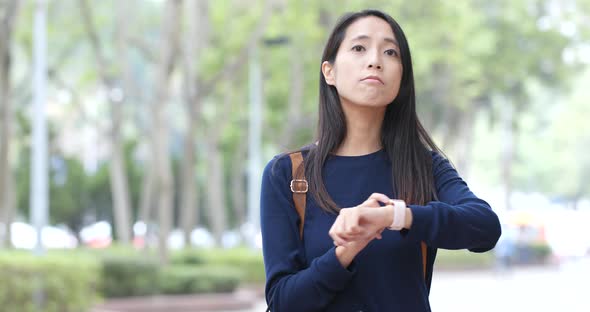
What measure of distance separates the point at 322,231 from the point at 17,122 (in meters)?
33.4

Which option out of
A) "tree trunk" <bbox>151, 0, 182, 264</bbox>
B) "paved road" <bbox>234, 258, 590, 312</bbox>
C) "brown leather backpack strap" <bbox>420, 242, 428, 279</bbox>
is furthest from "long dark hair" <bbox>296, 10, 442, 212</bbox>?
"tree trunk" <bbox>151, 0, 182, 264</bbox>

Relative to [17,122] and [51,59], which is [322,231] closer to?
[17,122]

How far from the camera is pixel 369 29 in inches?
118

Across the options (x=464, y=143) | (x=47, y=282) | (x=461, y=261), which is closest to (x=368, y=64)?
(x=47, y=282)

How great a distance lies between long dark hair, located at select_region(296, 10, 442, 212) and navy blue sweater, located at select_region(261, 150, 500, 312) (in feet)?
0.09

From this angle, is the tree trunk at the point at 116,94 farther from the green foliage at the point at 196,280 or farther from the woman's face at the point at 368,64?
the woman's face at the point at 368,64

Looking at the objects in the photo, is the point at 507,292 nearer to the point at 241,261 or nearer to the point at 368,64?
the point at 241,261

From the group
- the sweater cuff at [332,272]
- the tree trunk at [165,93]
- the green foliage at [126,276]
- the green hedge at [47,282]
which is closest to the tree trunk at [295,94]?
the tree trunk at [165,93]

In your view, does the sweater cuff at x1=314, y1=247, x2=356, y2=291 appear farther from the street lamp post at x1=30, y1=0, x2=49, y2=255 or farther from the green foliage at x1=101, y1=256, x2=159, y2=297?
the green foliage at x1=101, y1=256, x2=159, y2=297

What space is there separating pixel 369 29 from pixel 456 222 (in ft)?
1.80

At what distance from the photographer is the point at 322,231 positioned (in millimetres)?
2891

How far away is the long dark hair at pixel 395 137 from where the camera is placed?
293 cm

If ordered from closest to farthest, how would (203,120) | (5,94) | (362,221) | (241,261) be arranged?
1. (362,221)
2. (5,94)
3. (241,261)
4. (203,120)

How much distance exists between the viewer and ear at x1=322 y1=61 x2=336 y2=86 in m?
3.07
